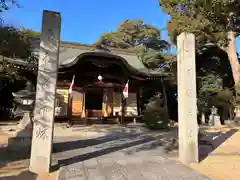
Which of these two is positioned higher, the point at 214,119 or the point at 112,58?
the point at 112,58

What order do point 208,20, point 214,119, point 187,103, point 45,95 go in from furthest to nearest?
point 214,119 < point 208,20 < point 187,103 < point 45,95

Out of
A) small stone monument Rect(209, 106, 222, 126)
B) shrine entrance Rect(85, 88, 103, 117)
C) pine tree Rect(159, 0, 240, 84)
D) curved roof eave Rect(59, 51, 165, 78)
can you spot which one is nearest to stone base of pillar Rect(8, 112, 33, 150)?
curved roof eave Rect(59, 51, 165, 78)

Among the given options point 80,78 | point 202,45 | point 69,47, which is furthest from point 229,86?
point 69,47

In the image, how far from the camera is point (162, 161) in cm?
541

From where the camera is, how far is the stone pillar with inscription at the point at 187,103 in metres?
5.20

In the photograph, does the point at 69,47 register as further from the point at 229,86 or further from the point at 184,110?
the point at 184,110

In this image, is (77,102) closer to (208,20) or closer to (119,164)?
(208,20)

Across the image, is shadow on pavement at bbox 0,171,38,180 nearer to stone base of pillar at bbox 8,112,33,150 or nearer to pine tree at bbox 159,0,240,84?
stone base of pillar at bbox 8,112,33,150

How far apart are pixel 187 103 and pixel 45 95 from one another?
3220mm

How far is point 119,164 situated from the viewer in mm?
5039

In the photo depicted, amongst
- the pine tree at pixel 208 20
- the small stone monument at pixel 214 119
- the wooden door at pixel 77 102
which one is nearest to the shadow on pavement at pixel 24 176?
the wooden door at pixel 77 102

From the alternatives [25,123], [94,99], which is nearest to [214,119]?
[94,99]

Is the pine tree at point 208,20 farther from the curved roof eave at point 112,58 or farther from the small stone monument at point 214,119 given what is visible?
the curved roof eave at point 112,58

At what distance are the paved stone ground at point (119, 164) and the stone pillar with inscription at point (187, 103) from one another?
44cm
